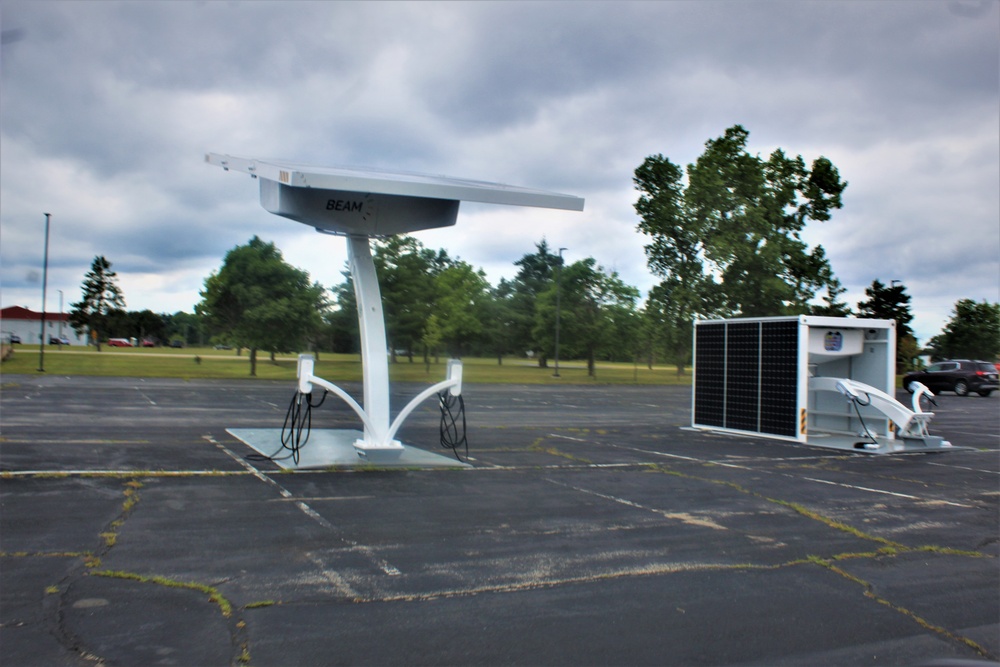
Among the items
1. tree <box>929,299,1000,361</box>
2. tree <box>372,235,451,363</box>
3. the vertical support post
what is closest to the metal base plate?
the vertical support post

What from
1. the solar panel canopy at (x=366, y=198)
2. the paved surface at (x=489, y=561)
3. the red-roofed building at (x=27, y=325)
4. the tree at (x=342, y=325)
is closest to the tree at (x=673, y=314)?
the tree at (x=342, y=325)

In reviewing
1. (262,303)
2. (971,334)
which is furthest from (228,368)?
(971,334)

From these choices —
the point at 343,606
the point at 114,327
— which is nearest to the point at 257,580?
the point at 343,606

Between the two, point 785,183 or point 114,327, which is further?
point 114,327

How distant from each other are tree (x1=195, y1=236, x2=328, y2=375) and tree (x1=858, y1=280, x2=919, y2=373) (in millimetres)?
41501

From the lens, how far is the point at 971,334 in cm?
6134

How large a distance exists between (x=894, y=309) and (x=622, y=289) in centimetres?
2255

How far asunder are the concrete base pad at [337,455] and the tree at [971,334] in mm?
61433

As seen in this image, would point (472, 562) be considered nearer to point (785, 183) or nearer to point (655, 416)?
point (655, 416)

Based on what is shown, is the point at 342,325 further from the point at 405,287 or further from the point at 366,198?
the point at 366,198

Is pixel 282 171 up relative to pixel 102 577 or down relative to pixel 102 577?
up

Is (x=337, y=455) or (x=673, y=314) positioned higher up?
(x=673, y=314)

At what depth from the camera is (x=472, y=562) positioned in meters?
6.20

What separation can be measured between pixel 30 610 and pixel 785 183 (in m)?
49.5
